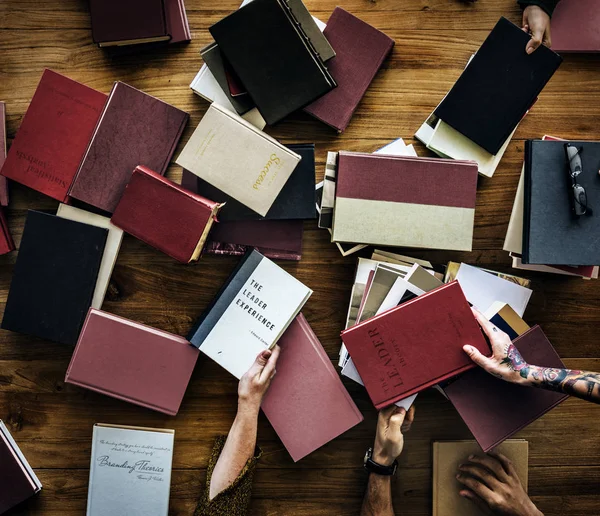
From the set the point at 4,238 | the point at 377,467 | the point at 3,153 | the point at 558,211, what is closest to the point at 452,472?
the point at 377,467

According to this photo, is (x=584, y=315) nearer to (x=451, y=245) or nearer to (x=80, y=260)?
(x=451, y=245)

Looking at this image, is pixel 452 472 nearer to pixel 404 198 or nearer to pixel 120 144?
pixel 404 198

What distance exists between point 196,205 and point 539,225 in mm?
916

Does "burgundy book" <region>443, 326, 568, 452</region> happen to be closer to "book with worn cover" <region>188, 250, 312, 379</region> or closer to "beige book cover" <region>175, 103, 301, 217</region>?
"book with worn cover" <region>188, 250, 312, 379</region>

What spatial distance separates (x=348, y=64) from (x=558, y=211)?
2.30ft

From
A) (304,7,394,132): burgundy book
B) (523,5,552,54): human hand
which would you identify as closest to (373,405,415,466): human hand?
(304,7,394,132): burgundy book

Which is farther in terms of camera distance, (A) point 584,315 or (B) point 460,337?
(A) point 584,315

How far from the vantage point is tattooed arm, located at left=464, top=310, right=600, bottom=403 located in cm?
113

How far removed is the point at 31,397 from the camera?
1.43 m

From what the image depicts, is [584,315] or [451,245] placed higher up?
[451,245]

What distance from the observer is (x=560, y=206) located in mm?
1259

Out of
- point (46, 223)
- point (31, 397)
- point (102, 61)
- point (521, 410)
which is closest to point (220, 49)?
point (102, 61)

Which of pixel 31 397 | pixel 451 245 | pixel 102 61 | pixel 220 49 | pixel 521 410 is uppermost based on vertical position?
pixel 220 49

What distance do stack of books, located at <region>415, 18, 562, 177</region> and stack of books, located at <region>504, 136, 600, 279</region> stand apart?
109 millimetres
